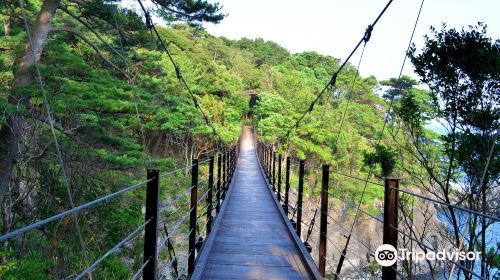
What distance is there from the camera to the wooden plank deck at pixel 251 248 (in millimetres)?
2396

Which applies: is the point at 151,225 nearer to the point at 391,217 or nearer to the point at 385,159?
the point at 391,217

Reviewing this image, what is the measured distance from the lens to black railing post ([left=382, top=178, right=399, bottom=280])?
1.42 meters

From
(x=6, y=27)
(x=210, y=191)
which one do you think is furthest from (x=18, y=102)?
(x=210, y=191)

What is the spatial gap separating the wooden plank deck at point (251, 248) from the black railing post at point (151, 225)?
2.65 ft

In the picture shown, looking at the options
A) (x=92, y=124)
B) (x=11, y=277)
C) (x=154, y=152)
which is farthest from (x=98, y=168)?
(x=154, y=152)

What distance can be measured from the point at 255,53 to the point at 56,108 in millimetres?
38269

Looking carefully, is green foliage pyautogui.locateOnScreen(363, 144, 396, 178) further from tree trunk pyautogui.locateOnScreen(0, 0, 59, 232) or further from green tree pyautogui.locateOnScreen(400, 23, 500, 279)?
tree trunk pyautogui.locateOnScreen(0, 0, 59, 232)

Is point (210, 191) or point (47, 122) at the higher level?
point (47, 122)

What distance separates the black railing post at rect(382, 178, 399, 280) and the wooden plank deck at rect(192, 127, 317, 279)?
0.99 meters

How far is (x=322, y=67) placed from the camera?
3778 centimetres

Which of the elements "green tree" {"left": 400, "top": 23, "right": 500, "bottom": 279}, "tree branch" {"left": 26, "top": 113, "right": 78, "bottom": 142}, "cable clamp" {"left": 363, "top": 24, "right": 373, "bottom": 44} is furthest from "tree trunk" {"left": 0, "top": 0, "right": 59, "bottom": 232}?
"green tree" {"left": 400, "top": 23, "right": 500, "bottom": 279}

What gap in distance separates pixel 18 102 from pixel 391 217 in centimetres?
568

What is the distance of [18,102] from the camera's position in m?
5.25

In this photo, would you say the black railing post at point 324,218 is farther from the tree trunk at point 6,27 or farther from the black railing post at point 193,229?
the tree trunk at point 6,27
